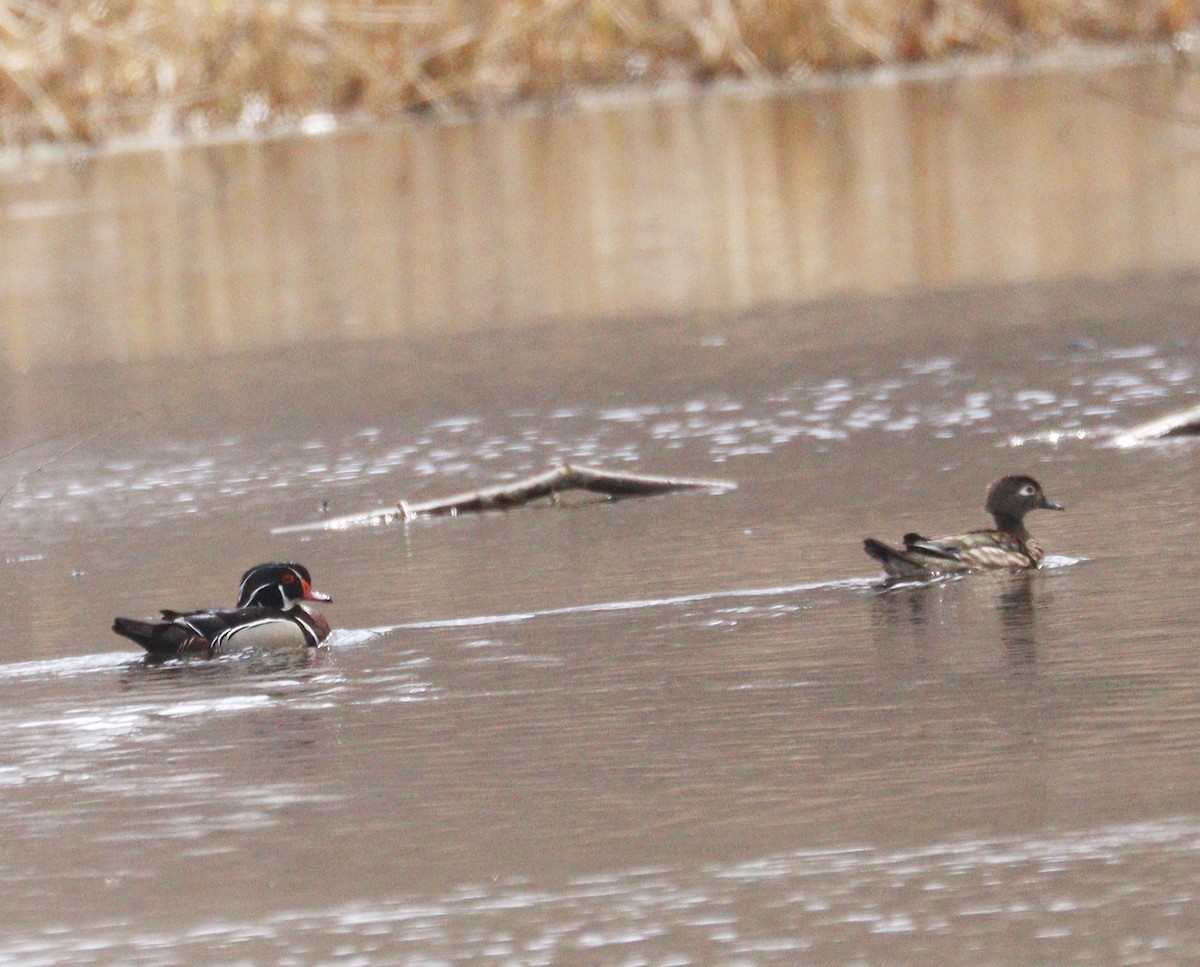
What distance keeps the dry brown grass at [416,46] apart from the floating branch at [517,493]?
18429mm

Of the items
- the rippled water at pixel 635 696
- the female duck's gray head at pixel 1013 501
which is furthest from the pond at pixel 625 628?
the female duck's gray head at pixel 1013 501

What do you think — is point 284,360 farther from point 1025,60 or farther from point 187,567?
point 1025,60

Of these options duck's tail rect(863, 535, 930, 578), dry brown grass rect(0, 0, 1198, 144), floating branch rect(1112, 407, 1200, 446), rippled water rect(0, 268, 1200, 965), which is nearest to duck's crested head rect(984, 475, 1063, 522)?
rippled water rect(0, 268, 1200, 965)

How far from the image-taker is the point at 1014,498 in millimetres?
7324

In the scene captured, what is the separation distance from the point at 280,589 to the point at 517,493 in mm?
1931

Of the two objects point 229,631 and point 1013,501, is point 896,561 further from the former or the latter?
point 229,631

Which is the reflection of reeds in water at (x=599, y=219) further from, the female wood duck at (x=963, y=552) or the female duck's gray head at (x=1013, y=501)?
the female wood duck at (x=963, y=552)

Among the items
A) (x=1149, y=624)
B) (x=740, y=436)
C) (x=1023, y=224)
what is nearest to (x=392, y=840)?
(x=1149, y=624)

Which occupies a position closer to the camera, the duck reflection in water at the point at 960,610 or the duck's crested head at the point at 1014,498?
the duck reflection in water at the point at 960,610

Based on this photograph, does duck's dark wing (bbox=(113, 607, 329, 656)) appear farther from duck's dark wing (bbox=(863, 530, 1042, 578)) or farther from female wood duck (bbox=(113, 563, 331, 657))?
duck's dark wing (bbox=(863, 530, 1042, 578))

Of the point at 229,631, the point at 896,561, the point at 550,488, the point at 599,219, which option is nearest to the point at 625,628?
the point at 896,561

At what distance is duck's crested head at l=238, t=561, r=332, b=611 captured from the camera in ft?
21.8

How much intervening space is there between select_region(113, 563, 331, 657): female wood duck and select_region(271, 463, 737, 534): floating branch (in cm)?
176

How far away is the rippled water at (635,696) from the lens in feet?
14.6
